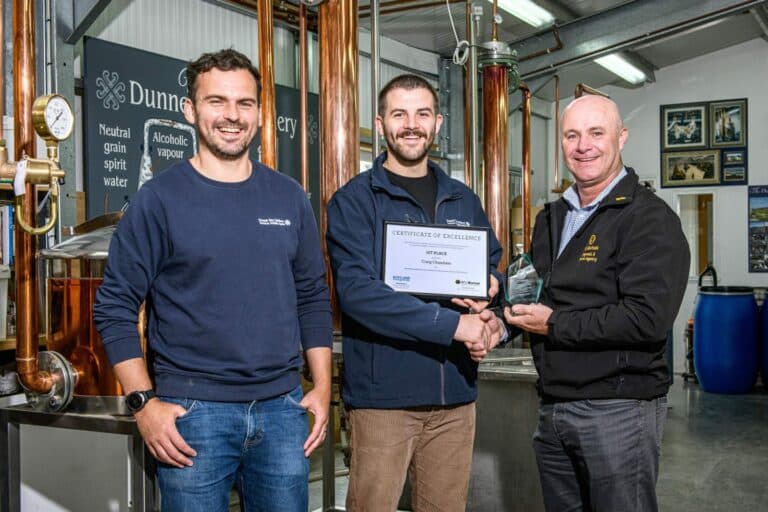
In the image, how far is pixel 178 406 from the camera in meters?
1.38

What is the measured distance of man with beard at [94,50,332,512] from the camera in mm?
1391

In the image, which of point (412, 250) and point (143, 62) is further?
point (143, 62)

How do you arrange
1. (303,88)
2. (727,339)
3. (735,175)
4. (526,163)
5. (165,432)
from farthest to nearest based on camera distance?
(735,175) → (727,339) → (526,163) → (303,88) → (165,432)

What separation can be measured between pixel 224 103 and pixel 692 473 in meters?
3.78

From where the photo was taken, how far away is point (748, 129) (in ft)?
25.9

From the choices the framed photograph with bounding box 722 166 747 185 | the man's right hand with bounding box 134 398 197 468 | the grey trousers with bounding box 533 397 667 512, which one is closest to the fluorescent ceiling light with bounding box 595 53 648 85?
A: the framed photograph with bounding box 722 166 747 185

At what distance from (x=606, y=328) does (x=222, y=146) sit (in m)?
0.93

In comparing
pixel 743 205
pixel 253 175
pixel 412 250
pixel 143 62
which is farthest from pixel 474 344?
pixel 743 205

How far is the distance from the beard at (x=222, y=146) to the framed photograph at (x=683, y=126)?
25.3 feet

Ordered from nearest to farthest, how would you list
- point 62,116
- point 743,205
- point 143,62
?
point 62,116 → point 143,62 → point 743,205

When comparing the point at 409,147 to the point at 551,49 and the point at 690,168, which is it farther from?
the point at 690,168

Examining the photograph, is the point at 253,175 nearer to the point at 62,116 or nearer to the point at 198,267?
the point at 198,267

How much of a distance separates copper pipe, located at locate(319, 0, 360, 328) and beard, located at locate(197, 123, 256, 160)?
1169 mm

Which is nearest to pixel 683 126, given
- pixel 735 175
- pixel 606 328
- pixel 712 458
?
pixel 735 175
